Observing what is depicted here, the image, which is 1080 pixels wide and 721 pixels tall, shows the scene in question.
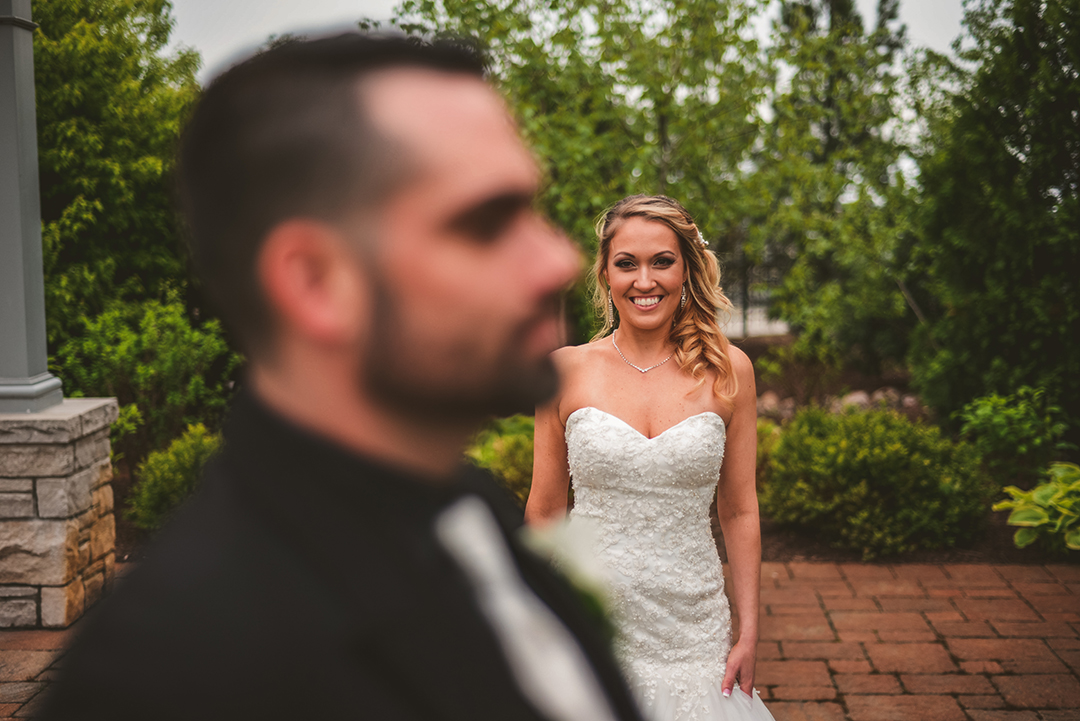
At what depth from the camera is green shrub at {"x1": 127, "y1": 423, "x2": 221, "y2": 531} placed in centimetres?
557

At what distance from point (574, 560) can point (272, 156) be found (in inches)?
21.6

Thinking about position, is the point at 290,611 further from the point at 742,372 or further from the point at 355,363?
the point at 742,372

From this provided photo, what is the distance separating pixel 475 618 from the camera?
2.01 ft

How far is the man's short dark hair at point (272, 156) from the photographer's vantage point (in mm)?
586

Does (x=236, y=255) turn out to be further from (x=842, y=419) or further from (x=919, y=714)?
(x=842, y=419)

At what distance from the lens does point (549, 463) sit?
8.63 feet

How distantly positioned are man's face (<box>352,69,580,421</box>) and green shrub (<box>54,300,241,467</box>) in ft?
19.9

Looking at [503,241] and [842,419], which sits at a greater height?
[503,241]

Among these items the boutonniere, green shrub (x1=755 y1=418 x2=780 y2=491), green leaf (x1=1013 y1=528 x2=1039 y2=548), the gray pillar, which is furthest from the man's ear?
green shrub (x1=755 y1=418 x2=780 y2=491)

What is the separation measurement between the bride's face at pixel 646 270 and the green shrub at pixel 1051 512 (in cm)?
410

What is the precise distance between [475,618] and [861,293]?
457 inches

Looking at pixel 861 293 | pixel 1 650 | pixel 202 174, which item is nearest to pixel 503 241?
pixel 202 174

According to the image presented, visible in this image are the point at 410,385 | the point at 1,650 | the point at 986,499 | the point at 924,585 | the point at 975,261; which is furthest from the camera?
the point at 975,261

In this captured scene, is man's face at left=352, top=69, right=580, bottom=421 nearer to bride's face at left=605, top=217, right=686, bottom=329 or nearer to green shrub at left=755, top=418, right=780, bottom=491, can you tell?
bride's face at left=605, top=217, right=686, bottom=329
